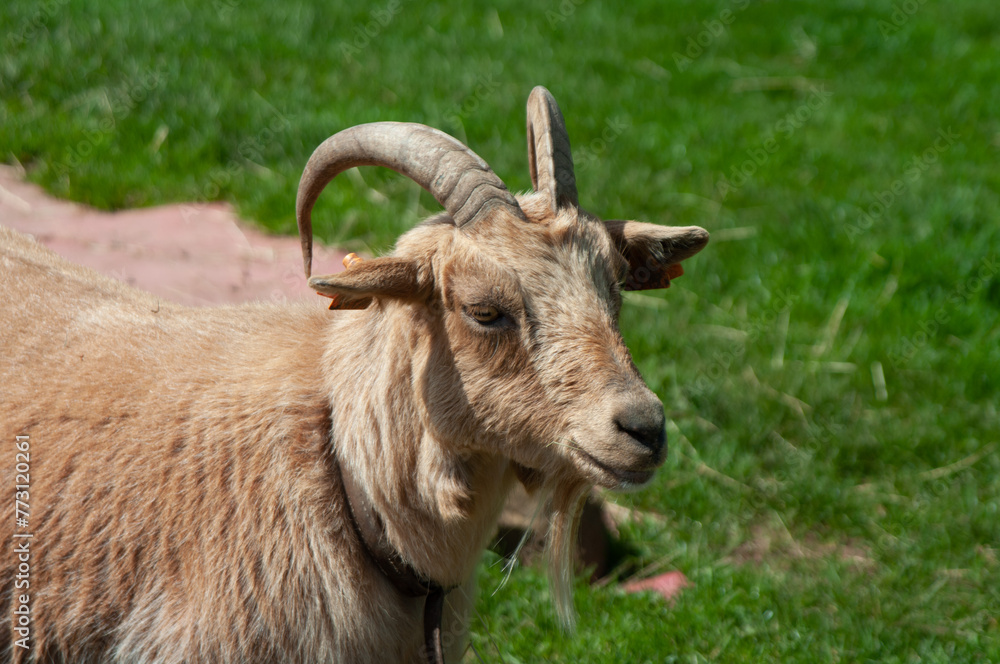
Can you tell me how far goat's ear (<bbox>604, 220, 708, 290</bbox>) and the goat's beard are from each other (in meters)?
0.69

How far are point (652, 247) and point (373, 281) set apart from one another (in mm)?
1005

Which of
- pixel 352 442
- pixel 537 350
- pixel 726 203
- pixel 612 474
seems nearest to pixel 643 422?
pixel 612 474

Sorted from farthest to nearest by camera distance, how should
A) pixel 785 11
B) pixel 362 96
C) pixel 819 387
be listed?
pixel 785 11, pixel 362 96, pixel 819 387

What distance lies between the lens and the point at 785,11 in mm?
10250

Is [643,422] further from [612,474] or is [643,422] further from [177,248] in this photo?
[177,248]

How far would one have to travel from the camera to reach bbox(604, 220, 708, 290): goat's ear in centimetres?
300

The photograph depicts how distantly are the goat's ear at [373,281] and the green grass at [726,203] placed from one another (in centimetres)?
169

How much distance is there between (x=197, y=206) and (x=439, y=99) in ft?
7.48

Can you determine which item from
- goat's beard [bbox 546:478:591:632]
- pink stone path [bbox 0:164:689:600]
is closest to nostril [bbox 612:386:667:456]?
goat's beard [bbox 546:478:591:632]

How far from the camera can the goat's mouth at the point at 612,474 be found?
2.53 m

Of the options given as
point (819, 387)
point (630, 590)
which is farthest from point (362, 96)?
point (630, 590)

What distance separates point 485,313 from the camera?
2574mm

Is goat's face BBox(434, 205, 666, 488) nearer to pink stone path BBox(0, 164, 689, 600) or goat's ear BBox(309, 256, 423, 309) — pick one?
goat's ear BBox(309, 256, 423, 309)

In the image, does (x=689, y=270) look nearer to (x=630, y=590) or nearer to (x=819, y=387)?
(x=819, y=387)
